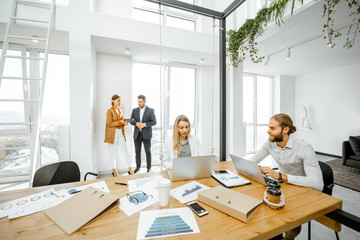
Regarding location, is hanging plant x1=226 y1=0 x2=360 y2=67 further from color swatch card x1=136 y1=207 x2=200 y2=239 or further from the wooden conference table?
color swatch card x1=136 y1=207 x2=200 y2=239

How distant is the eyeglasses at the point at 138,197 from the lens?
99cm

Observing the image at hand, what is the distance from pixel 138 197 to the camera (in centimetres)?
104

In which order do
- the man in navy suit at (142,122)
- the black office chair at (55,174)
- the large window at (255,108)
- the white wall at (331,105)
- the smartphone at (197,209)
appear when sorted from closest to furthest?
the smartphone at (197,209)
the black office chair at (55,174)
the man in navy suit at (142,122)
the white wall at (331,105)
the large window at (255,108)

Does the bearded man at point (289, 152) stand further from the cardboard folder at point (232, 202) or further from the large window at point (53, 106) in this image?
the large window at point (53, 106)

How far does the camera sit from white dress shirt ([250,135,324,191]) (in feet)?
3.95

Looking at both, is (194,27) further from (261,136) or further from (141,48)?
(261,136)

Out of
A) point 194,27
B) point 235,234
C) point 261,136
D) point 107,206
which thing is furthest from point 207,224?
point 261,136

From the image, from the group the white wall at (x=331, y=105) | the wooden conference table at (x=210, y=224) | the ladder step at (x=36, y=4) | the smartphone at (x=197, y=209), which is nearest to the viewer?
the wooden conference table at (x=210, y=224)

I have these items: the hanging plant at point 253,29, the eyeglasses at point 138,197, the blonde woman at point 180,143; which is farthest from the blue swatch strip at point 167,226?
the hanging plant at point 253,29

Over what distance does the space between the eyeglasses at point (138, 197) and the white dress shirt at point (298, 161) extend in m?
1.09

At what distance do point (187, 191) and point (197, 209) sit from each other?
23 centimetres

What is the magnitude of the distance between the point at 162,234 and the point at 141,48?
10.7 ft

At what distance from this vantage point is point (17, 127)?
316 cm

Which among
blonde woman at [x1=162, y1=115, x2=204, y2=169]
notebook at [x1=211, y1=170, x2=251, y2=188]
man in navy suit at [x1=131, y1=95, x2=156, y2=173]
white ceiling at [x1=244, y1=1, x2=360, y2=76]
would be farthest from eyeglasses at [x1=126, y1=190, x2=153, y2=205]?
white ceiling at [x1=244, y1=1, x2=360, y2=76]
